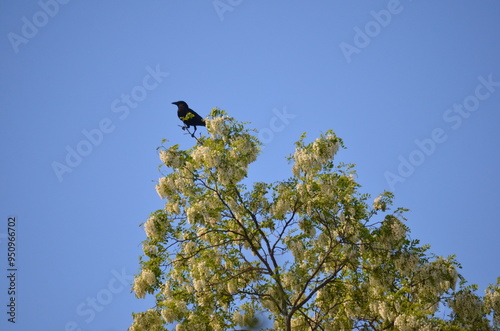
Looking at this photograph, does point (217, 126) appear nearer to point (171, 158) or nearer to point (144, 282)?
point (171, 158)

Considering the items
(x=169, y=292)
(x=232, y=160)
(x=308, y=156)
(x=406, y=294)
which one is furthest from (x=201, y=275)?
(x=406, y=294)

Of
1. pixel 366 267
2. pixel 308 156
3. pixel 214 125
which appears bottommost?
pixel 366 267

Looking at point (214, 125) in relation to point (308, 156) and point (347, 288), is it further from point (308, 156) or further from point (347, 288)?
point (347, 288)

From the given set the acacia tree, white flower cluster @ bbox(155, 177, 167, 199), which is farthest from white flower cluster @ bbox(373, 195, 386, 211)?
white flower cluster @ bbox(155, 177, 167, 199)

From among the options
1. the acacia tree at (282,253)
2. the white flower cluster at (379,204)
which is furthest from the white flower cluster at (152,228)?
the white flower cluster at (379,204)

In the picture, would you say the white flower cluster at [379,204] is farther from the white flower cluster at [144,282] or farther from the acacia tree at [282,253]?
the white flower cluster at [144,282]

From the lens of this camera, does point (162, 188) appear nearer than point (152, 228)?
No

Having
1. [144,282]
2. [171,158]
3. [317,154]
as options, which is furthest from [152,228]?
[317,154]

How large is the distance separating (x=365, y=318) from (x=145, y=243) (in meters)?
6.41

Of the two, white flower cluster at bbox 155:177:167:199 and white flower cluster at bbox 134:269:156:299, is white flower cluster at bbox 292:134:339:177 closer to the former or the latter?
white flower cluster at bbox 155:177:167:199

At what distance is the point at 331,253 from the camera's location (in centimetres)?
1617

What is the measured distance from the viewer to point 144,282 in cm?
1539

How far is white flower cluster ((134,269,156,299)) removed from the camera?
50.1 ft

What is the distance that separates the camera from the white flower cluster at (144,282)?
15.3 metres
